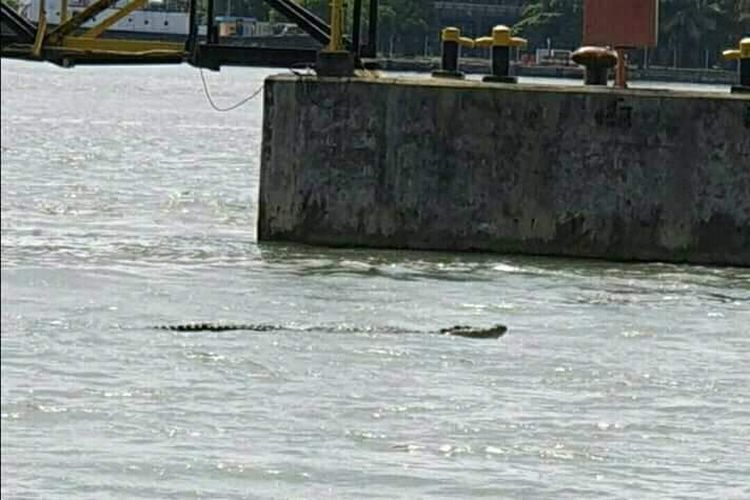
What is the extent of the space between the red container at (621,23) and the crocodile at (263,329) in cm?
751

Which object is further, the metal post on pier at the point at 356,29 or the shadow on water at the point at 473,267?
the metal post on pier at the point at 356,29

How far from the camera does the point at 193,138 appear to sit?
72.8 meters

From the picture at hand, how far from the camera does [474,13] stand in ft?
463

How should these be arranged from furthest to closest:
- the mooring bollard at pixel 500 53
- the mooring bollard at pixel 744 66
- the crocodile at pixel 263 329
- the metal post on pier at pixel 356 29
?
1. the mooring bollard at pixel 500 53
2. the metal post on pier at pixel 356 29
3. the mooring bollard at pixel 744 66
4. the crocodile at pixel 263 329

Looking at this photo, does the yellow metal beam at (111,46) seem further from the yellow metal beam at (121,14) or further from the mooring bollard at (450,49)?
the mooring bollard at (450,49)

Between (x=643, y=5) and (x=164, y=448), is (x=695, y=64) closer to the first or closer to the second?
(x=643, y=5)

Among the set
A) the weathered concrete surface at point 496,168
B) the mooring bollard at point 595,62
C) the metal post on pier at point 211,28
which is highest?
the metal post on pier at point 211,28

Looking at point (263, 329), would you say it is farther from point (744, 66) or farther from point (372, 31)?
point (744, 66)

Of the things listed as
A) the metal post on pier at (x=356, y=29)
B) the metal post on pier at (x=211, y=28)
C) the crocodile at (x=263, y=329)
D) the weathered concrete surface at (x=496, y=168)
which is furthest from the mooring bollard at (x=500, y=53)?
the crocodile at (x=263, y=329)

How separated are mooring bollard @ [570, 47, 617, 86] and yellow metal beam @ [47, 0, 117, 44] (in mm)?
4932

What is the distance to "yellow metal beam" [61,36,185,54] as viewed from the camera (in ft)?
80.3

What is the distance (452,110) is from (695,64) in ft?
378

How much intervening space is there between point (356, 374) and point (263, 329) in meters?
2.49

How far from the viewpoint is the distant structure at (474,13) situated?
141625 mm
